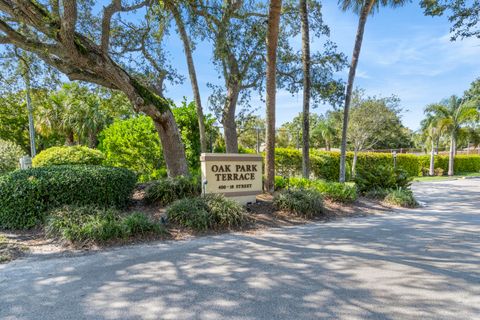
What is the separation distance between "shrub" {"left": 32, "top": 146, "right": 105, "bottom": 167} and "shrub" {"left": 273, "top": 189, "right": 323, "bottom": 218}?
7.38 meters

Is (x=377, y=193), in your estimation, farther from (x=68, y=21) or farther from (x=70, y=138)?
(x=70, y=138)

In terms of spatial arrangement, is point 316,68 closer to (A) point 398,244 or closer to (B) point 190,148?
(B) point 190,148

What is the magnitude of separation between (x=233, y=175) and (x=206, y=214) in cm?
165

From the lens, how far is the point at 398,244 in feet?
15.5

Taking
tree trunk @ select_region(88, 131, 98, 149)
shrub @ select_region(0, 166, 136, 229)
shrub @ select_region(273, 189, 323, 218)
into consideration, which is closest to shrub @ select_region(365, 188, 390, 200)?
shrub @ select_region(273, 189, 323, 218)

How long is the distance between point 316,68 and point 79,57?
6889 millimetres

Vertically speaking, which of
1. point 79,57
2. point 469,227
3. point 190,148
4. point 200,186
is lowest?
point 469,227

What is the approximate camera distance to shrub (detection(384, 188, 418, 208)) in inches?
335

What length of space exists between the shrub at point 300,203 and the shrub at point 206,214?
4.21 ft

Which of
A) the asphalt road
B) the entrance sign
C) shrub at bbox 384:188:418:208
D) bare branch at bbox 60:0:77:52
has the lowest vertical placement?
the asphalt road

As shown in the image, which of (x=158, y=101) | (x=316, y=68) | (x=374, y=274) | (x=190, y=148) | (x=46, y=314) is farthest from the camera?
(x=190, y=148)

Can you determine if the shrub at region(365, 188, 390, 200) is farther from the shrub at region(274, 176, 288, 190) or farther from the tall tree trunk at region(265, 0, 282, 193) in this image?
the tall tree trunk at region(265, 0, 282, 193)

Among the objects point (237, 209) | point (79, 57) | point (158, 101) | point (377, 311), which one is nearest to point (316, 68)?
point (158, 101)

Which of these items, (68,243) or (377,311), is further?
(68,243)
